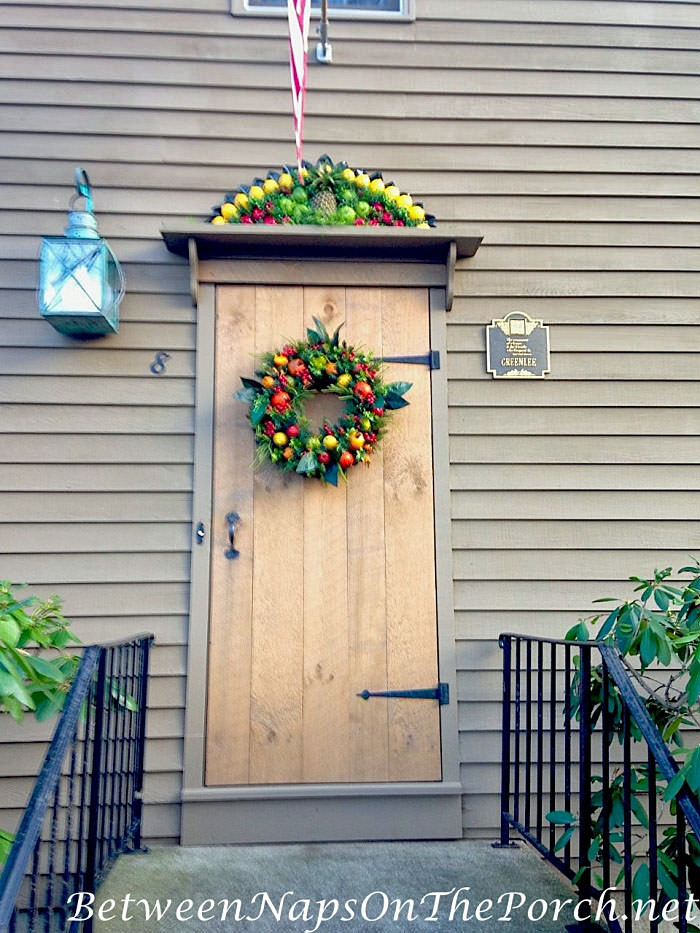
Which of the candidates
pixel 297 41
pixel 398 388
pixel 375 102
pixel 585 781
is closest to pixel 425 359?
pixel 398 388

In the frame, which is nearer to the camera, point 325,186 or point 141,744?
point 141,744

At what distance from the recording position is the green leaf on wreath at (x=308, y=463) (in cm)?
307

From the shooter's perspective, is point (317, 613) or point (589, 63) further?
point (589, 63)

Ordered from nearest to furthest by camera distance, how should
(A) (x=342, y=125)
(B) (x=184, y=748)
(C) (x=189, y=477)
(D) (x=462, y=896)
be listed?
(D) (x=462, y=896)
(B) (x=184, y=748)
(C) (x=189, y=477)
(A) (x=342, y=125)

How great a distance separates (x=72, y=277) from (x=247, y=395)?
81cm

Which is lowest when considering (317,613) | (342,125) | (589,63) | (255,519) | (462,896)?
(462,896)

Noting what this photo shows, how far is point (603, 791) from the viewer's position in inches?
90.5

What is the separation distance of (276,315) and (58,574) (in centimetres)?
136

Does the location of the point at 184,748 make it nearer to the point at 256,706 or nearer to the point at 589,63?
the point at 256,706

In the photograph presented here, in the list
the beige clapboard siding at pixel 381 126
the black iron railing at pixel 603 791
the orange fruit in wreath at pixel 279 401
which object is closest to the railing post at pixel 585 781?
the black iron railing at pixel 603 791

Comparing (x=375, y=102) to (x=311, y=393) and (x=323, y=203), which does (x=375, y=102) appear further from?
(x=311, y=393)

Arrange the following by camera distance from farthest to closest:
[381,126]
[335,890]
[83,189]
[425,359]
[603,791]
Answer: [381,126]
[425,359]
[83,189]
[335,890]
[603,791]

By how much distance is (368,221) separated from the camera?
10.8 feet

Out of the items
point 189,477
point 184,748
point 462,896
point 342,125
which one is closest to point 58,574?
point 189,477
